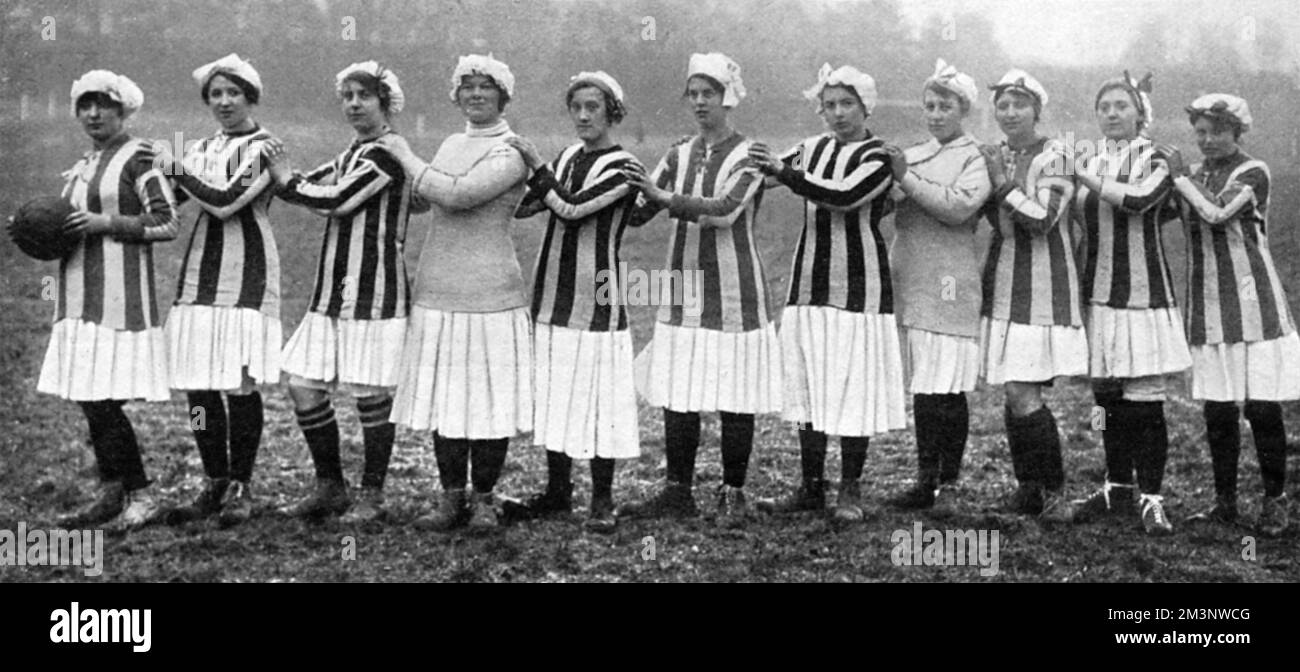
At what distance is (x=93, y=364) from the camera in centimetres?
586

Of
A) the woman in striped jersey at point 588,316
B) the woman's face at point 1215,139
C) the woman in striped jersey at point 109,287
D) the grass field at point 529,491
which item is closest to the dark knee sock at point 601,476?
the woman in striped jersey at point 588,316

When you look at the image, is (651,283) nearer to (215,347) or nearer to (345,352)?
(345,352)

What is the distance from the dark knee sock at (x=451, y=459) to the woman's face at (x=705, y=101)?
1880 millimetres

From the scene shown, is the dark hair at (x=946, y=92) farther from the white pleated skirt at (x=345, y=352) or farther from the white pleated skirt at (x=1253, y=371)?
the white pleated skirt at (x=345, y=352)

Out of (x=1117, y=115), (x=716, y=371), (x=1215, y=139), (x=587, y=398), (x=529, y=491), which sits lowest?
(x=529, y=491)

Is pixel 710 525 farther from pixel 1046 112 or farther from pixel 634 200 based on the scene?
pixel 1046 112

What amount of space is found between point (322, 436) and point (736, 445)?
1946 millimetres

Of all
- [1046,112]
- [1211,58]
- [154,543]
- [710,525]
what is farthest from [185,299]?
[1211,58]

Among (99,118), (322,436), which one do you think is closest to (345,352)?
(322,436)

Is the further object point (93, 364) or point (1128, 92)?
point (1128, 92)

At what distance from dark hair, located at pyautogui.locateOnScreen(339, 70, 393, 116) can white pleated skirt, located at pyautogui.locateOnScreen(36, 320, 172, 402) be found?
1530 millimetres

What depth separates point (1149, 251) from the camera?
6070 millimetres

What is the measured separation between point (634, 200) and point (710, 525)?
156 centimetres

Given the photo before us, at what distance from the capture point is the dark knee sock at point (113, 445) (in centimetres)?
594
